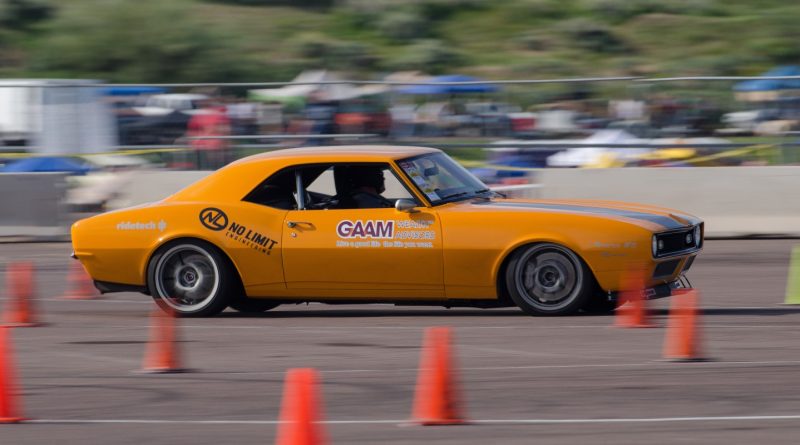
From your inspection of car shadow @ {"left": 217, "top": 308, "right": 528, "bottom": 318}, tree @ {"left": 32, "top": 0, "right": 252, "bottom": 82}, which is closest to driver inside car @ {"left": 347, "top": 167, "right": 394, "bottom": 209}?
car shadow @ {"left": 217, "top": 308, "right": 528, "bottom": 318}

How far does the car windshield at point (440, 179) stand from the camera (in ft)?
33.4

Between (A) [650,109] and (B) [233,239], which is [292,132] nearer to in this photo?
(A) [650,109]

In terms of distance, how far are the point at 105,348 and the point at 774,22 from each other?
1422 inches

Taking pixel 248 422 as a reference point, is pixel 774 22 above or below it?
above

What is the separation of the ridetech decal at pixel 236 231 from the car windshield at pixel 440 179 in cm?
122

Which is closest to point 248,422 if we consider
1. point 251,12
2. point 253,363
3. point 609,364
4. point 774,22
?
point 253,363

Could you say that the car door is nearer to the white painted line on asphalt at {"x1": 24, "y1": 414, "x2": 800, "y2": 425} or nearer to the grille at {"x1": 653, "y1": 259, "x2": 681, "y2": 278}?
the grille at {"x1": 653, "y1": 259, "x2": 681, "y2": 278}

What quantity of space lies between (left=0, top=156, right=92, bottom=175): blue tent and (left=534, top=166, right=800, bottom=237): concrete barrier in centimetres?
642

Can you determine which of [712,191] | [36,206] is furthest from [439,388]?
[36,206]

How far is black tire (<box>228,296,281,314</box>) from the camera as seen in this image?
10625 millimetres

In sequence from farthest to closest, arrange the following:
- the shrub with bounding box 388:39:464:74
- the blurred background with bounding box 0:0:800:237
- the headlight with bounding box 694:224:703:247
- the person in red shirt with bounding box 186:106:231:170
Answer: the shrub with bounding box 388:39:464:74 → the person in red shirt with bounding box 186:106:231:170 → the blurred background with bounding box 0:0:800:237 → the headlight with bounding box 694:224:703:247

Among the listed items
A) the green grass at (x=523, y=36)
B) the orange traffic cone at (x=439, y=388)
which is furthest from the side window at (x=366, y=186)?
the green grass at (x=523, y=36)

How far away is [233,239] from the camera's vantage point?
1037 cm

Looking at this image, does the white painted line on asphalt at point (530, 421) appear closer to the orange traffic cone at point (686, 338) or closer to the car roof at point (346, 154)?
the orange traffic cone at point (686, 338)
